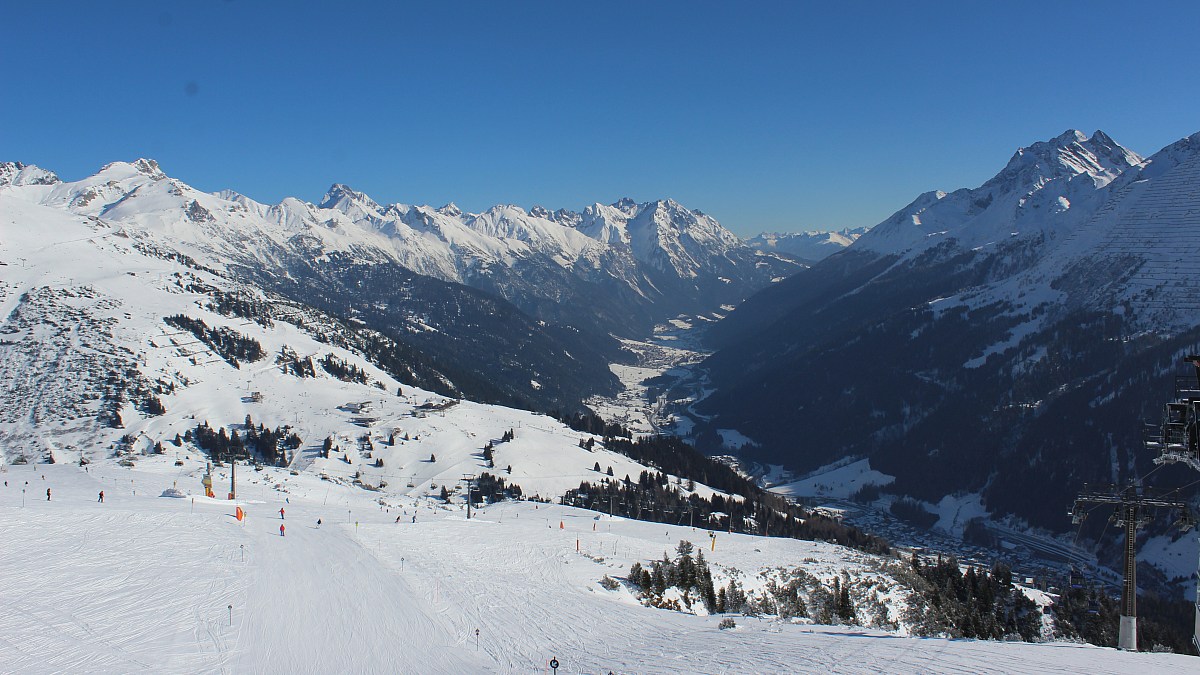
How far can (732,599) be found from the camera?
41562mm

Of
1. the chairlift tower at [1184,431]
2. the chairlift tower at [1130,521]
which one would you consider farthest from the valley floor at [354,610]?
the chairlift tower at [1184,431]

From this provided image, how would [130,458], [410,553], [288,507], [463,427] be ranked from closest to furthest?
[410,553], [288,507], [130,458], [463,427]

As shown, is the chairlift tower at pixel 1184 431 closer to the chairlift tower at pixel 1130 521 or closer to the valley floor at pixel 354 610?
the chairlift tower at pixel 1130 521

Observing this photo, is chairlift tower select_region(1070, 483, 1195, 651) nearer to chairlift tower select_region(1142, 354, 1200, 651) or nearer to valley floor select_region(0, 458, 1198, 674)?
valley floor select_region(0, 458, 1198, 674)

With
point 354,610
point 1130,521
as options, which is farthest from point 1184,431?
point 354,610

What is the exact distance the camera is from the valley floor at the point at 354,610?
943 inches

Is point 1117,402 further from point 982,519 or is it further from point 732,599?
point 732,599

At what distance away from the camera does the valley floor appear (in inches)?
943

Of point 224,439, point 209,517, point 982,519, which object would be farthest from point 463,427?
point 982,519

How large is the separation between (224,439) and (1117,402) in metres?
179

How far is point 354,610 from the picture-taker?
32594mm

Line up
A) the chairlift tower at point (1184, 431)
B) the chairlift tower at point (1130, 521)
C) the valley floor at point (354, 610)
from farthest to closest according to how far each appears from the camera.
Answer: the valley floor at point (354, 610) → the chairlift tower at point (1130, 521) → the chairlift tower at point (1184, 431)

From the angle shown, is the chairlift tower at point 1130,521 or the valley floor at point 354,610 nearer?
the chairlift tower at point 1130,521

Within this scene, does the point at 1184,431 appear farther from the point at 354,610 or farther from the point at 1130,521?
the point at 354,610
